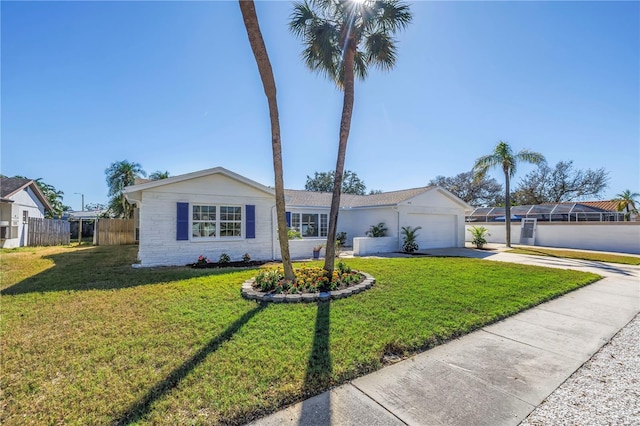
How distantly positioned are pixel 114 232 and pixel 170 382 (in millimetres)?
20305

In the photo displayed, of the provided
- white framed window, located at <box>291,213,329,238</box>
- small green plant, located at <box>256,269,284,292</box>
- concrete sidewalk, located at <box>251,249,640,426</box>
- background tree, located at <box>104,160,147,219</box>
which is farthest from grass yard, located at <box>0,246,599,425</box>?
background tree, located at <box>104,160,147,219</box>

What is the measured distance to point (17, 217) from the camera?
17.1 metres

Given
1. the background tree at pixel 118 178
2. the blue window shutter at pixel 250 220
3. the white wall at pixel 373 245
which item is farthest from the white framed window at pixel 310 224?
the background tree at pixel 118 178

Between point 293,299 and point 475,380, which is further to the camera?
point 293,299

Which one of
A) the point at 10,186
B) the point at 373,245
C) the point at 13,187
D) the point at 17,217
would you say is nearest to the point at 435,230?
the point at 373,245

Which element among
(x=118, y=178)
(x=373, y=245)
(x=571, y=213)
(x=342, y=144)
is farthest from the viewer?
(x=118, y=178)

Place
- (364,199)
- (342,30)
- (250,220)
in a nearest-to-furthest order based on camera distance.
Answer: (342,30), (250,220), (364,199)

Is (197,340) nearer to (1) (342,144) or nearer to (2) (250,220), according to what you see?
(1) (342,144)

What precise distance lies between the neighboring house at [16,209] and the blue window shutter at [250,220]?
14.9 metres

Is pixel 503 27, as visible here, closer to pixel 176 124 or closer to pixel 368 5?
pixel 368 5

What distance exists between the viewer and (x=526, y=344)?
4160mm

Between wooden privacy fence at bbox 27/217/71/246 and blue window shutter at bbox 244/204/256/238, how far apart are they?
54.1ft

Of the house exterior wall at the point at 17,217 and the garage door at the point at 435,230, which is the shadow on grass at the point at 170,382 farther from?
the house exterior wall at the point at 17,217

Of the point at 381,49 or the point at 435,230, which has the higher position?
the point at 381,49
